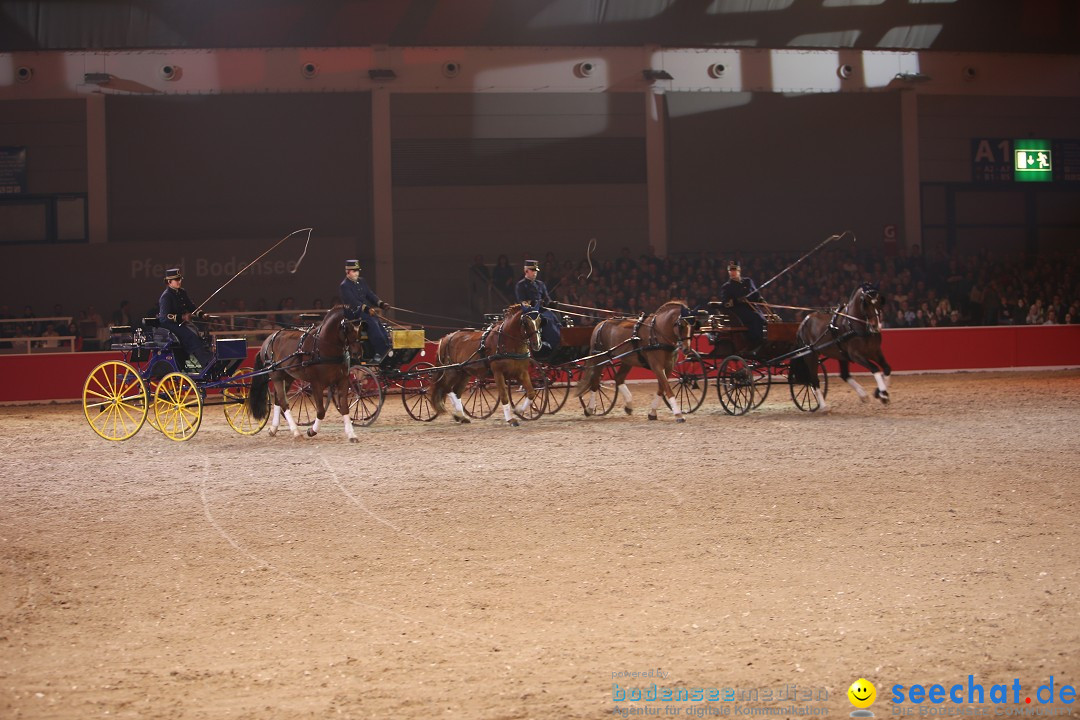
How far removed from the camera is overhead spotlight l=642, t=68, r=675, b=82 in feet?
89.8

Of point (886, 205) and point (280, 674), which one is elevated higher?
point (886, 205)

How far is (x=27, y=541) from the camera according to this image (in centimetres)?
805

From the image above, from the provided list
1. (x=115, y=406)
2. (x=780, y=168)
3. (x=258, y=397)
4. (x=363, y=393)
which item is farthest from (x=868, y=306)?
(x=780, y=168)

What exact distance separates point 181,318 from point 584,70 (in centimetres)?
1581

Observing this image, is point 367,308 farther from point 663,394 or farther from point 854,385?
point 854,385

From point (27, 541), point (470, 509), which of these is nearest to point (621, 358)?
point (470, 509)

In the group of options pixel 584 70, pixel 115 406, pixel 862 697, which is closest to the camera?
pixel 862 697

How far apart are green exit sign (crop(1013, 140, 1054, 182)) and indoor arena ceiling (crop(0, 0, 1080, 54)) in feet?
8.21

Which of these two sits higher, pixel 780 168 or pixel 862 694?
pixel 780 168

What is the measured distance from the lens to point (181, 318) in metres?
14.1

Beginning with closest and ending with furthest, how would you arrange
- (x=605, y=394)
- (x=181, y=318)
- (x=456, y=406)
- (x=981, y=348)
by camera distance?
(x=181, y=318)
(x=456, y=406)
(x=605, y=394)
(x=981, y=348)

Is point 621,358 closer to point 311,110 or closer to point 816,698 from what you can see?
point 816,698

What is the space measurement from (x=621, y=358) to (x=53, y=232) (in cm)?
1636

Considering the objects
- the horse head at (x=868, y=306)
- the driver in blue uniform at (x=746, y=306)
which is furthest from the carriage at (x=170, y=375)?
the horse head at (x=868, y=306)
